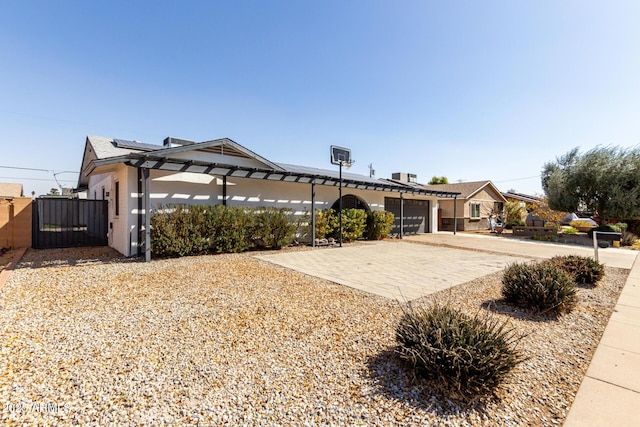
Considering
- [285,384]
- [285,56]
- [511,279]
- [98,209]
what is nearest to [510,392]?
[285,384]

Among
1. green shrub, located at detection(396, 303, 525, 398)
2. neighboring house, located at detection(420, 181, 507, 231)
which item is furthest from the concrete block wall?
neighboring house, located at detection(420, 181, 507, 231)

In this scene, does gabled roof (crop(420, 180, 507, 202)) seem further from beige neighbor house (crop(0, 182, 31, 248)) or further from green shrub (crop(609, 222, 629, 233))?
beige neighbor house (crop(0, 182, 31, 248))

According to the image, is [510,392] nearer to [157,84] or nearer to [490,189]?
[157,84]

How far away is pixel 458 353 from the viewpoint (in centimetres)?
247

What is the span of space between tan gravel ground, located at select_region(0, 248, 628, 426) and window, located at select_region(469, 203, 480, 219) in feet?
66.9

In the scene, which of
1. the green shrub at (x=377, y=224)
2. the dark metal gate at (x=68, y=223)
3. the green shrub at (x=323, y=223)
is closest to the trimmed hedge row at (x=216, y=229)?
the green shrub at (x=323, y=223)

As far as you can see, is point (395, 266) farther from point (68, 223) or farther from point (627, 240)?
point (627, 240)

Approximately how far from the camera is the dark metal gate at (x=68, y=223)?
35.3 feet

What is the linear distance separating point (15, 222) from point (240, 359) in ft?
42.3

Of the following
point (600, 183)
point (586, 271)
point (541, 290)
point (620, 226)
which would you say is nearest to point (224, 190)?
point (541, 290)

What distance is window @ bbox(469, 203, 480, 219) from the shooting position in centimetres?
2445

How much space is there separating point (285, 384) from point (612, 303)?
6.20 m

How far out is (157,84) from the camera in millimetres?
13930

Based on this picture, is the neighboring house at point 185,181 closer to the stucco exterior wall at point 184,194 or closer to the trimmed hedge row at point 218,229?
the stucco exterior wall at point 184,194
